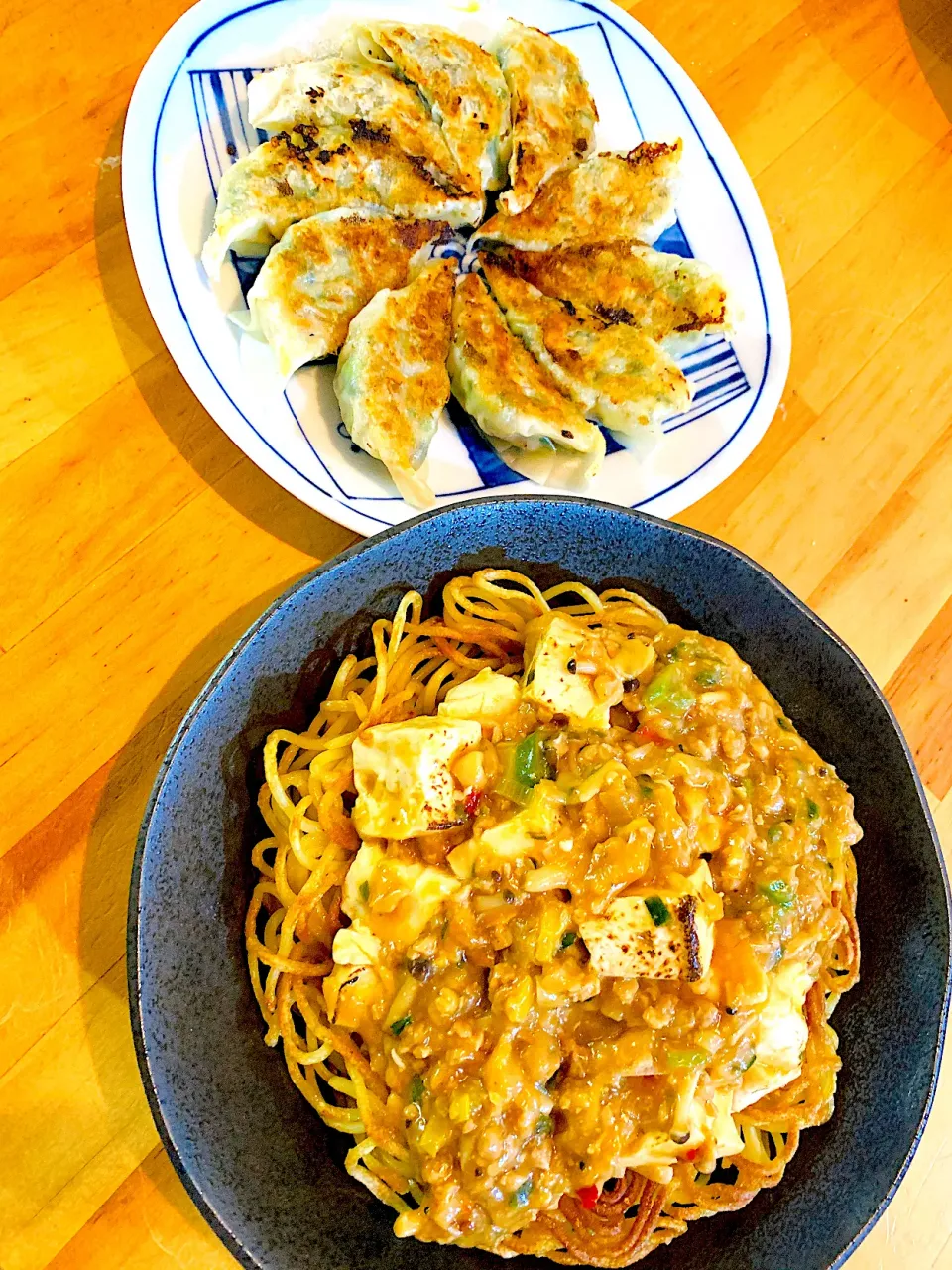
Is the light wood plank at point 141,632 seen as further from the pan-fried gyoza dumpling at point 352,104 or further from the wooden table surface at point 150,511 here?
the pan-fried gyoza dumpling at point 352,104

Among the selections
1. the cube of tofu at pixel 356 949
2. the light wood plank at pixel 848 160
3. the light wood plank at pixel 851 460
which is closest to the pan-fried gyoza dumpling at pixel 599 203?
the light wood plank at pixel 848 160

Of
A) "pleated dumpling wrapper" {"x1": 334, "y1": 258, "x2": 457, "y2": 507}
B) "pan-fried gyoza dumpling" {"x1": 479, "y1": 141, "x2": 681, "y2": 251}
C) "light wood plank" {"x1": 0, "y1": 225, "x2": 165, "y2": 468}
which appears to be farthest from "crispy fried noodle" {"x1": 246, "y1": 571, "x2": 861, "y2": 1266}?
"pan-fried gyoza dumpling" {"x1": 479, "y1": 141, "x2": 681, "y2": 251}

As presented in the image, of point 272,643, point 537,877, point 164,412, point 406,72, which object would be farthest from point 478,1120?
point 406,72

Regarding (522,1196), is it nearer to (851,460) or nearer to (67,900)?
(67,900)

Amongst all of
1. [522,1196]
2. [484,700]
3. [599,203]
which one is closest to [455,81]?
[599,203]

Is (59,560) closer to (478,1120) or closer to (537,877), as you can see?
(537,877)
